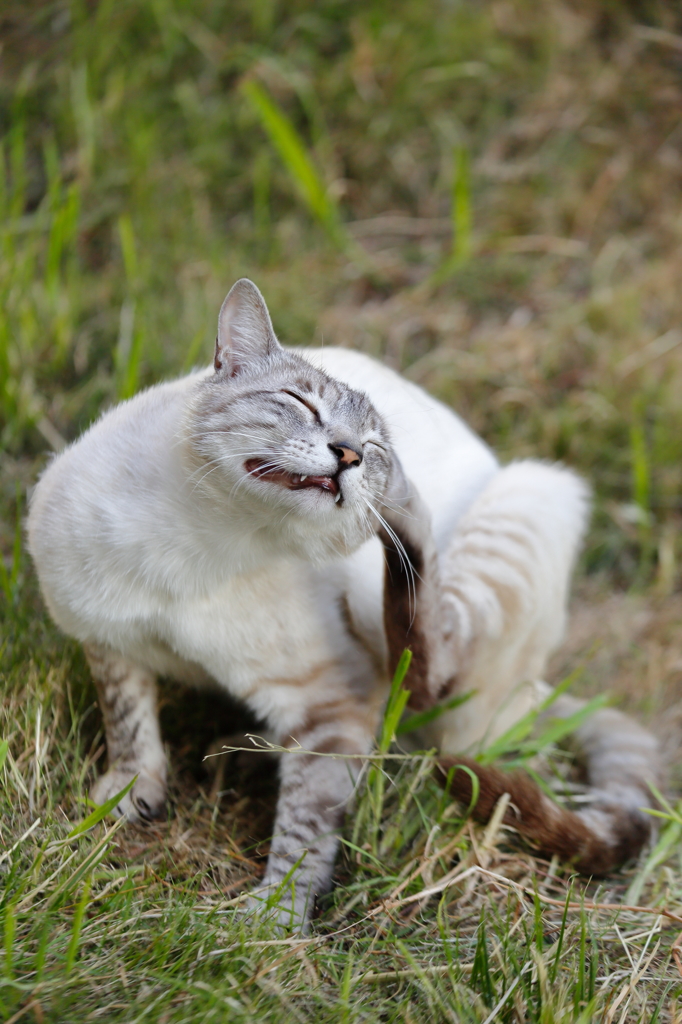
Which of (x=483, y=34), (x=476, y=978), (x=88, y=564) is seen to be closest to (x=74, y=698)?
(x=88, y=564)

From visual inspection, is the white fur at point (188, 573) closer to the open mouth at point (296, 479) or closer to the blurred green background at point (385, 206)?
the open mouth at point (296, 479)

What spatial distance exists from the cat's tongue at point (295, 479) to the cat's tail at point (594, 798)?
85 cm

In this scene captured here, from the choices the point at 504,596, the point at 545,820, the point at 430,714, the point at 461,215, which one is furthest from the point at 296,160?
the point at 545,820

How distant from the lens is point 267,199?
4.36 metres

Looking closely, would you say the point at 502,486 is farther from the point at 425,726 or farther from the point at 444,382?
the point at 444,382

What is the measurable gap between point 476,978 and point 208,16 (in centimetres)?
452

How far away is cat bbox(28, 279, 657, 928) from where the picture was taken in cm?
190

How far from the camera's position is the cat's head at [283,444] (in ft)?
5.87

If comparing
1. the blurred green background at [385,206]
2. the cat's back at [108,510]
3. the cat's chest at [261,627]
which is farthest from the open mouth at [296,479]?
the blurred green background at [385,206]

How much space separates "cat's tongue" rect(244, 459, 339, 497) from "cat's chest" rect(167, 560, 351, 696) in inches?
15.8

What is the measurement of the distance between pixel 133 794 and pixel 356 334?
2.60 meters

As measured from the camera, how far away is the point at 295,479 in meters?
1.79

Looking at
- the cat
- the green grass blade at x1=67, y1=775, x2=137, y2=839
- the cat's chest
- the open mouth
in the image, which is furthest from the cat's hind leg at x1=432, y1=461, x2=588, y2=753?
the green grass blade at x1=67, y1=775, x2=137, y2=839

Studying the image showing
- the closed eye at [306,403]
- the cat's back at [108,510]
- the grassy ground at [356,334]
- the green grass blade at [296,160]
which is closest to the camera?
the grassy ground at [356,334]
